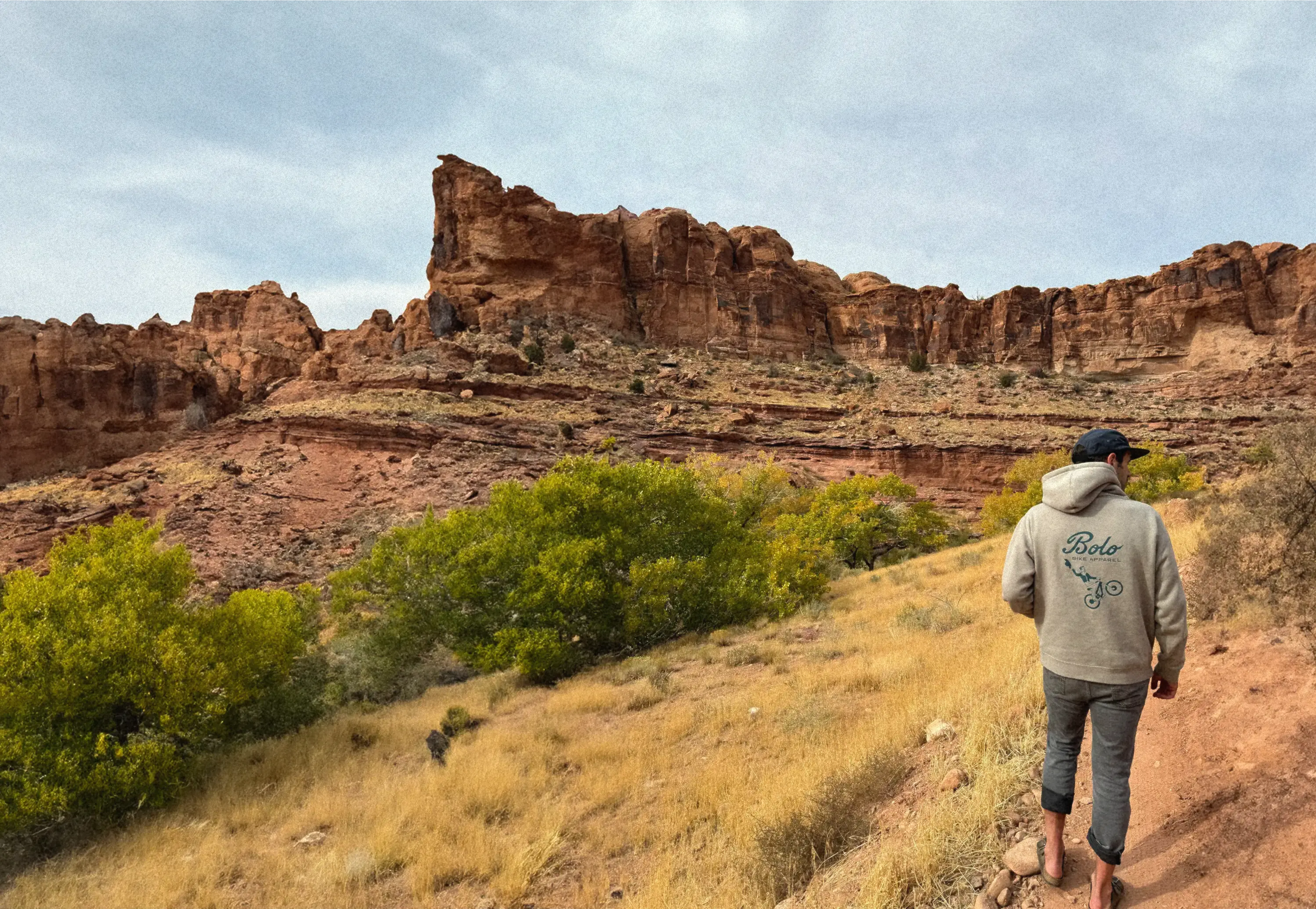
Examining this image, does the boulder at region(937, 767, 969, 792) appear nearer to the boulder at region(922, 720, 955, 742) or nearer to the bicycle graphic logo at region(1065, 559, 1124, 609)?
the boulder at region(922, 720, 955, 742)

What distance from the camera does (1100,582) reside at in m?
2.89

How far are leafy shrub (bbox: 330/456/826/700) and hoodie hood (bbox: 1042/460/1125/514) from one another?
940 centimetres

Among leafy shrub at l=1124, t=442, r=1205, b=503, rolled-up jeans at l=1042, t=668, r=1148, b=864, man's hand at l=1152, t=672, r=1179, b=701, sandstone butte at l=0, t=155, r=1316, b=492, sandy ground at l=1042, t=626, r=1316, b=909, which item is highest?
sandstone butte at l=0, t=155, r=1316, b=492

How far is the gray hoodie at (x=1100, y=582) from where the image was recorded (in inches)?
110

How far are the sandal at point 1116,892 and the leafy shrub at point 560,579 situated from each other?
917cm

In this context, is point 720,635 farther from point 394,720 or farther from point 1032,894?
point 1032,894

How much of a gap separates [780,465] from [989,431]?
16.6 meters

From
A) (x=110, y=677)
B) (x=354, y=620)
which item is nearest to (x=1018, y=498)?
(x=354, y=620)

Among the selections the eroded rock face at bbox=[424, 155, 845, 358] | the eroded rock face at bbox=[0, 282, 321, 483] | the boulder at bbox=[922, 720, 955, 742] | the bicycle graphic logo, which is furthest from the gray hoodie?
the eroded rock face at bbox=[424, 155, 845, 358]

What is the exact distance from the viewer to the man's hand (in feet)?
9.33

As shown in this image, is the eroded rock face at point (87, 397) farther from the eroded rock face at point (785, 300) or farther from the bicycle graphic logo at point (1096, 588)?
the bicycle graphic logo at point (1096, 588)

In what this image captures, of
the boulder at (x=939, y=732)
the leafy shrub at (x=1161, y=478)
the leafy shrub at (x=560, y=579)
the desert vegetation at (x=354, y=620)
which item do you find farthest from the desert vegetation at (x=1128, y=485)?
the boulder at (x=939, y=732)

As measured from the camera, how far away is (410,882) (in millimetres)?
5234

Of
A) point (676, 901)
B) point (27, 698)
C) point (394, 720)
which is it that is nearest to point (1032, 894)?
point (676, 901)
